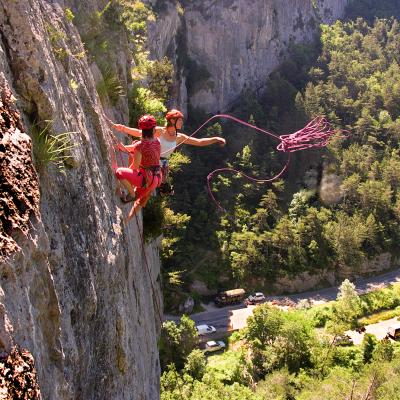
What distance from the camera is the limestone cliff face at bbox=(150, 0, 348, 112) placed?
163 feet

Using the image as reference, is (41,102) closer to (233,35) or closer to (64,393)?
(64,393)

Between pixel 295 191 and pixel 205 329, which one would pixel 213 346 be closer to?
pixel 205 329

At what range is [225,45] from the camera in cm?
5331

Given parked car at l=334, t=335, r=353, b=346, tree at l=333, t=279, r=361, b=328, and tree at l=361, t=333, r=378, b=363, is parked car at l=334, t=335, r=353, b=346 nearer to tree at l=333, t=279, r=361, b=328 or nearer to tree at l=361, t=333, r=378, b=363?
tree at l=333, t=279, r=361, b=328

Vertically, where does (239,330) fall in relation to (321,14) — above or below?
below

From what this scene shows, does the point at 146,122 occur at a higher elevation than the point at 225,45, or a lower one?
lower

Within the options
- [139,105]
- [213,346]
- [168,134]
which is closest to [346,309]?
[213,346]

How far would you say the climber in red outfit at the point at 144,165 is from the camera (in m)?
6.58

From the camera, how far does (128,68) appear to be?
1232 cm

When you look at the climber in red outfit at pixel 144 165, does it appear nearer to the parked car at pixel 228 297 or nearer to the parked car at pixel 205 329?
the parked car at pixel 205 329

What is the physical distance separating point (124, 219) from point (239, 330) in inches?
1088

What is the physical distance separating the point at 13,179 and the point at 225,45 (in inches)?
2097

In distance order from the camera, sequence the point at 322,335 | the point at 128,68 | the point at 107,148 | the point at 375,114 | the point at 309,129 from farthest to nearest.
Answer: the point at 375,114
the point at 322,335
the point at 128,68
the point at 309,129
the point at 107,148

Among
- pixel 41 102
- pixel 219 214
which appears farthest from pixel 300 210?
pixel 41 102
